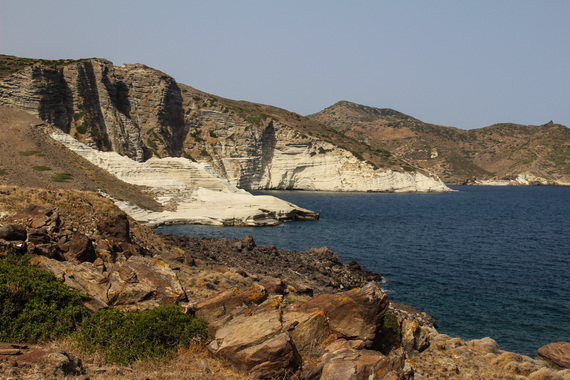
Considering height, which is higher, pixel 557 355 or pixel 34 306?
pixel 34 306

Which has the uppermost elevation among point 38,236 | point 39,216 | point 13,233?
point 39,216

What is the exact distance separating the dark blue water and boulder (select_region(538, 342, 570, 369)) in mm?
4033

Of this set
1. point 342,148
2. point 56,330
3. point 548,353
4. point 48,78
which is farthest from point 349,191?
point 56,330

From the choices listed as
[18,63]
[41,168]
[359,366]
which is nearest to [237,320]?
[359,366]

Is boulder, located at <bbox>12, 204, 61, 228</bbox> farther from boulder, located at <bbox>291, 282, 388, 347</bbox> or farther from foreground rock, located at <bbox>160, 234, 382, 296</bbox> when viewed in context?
boulder, located at <bbox>291, 282, 388, 347</bbox>

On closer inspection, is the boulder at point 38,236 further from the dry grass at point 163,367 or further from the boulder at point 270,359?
the boulder at point 270,359

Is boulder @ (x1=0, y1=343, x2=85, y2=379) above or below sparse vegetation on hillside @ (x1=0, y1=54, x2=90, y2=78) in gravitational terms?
below

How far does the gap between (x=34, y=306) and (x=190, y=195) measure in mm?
46969

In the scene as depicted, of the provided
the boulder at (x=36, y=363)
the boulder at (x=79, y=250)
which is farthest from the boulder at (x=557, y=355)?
the boulder at (x=79, y=250)

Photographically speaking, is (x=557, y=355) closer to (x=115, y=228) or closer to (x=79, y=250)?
(x=79, y=250)

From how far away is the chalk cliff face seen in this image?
9425cm

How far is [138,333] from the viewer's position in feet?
30.0

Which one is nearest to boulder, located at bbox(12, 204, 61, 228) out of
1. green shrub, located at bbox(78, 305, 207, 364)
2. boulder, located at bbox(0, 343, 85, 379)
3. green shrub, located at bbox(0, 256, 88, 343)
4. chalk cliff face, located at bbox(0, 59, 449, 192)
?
green shrub, located at bbox(0, 256, 88, 343)

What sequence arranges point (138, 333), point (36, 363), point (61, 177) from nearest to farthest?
point (36, 363), point (138, 333), point (61, 177)
